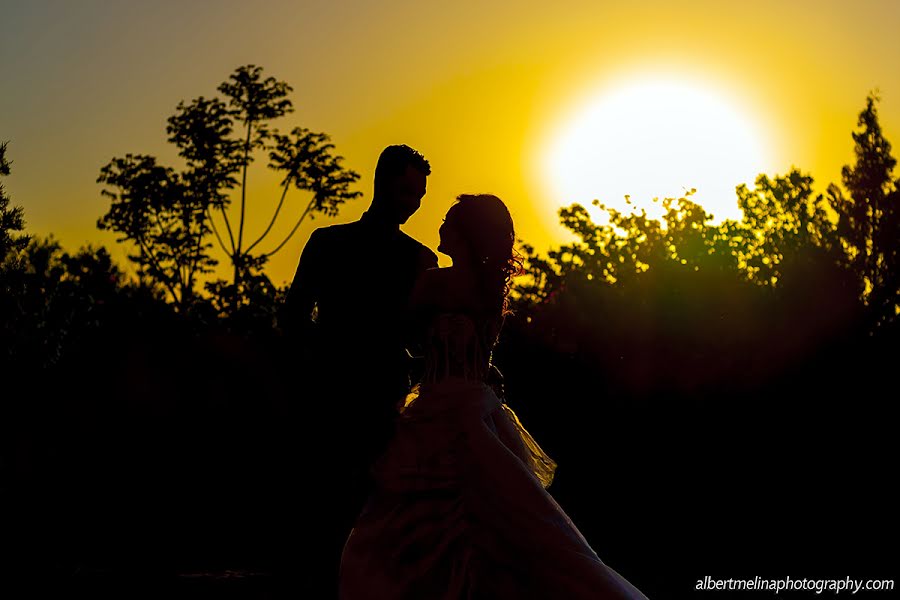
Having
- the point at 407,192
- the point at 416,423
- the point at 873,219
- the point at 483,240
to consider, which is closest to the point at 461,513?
the point at 416,423

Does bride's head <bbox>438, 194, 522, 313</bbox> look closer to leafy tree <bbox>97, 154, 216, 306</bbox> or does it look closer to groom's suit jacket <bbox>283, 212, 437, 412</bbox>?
groom's suit jacket <bbox>283, 212, 437, 412</bbox>

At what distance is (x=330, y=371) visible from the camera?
6.21 meters

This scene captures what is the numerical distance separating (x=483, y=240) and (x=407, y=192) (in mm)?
497

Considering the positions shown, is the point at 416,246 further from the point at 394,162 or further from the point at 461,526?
the point at 461,526

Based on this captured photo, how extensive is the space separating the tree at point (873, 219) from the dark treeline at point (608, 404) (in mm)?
273

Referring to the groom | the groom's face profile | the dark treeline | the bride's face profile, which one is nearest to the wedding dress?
the groom

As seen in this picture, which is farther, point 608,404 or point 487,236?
point 608,404

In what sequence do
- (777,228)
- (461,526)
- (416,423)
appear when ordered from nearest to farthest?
1. (461,526)
2. (416,423)
3. (777,228)

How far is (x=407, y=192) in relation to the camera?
20.7 ft

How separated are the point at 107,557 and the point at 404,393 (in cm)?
A: 1429

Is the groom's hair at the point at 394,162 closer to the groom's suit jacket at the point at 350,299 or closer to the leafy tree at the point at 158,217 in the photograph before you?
the groom's suit jacket at the point at 350,299

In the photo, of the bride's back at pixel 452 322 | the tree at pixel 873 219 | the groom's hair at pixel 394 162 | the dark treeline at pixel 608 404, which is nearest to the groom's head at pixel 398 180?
the groom's hair at pixel 394 162

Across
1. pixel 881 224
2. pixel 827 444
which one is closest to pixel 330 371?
pixel 827 444

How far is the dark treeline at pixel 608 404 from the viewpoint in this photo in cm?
2217
